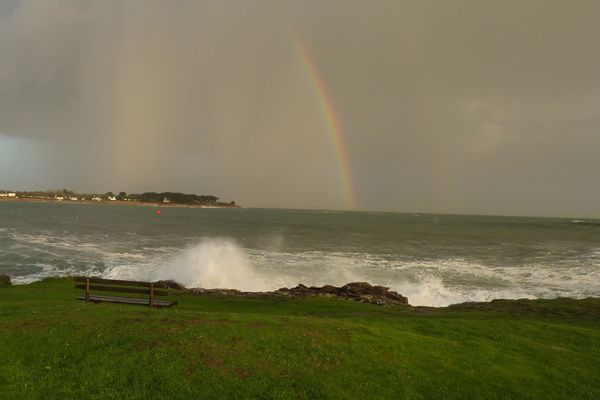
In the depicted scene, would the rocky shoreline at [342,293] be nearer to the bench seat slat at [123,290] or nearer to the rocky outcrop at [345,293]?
the rocky outcrop at [345,293]

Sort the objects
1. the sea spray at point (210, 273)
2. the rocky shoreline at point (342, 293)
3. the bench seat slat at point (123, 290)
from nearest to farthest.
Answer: the bench seat slat at point (123, 290)
the rocky shoreline at point (342, 293)
the sea spray at point (210, 273)

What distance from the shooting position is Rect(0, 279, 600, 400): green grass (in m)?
8.59

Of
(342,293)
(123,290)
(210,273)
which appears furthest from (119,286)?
(210,273)

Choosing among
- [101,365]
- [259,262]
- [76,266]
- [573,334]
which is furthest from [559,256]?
[101,365]

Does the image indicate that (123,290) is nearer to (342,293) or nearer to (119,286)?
(119,286)

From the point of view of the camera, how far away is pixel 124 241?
6278 centimetres


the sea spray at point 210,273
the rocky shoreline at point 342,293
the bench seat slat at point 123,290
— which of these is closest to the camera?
the bench seat slat at point 123,290

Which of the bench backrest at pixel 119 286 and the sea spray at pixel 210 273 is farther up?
the bench backrest at pixel 119 286

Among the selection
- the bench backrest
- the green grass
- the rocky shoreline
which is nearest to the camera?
the green grass

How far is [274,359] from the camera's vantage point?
9.80 m

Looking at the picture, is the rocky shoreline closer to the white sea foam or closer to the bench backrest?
the white sea foam

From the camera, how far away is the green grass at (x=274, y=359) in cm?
859

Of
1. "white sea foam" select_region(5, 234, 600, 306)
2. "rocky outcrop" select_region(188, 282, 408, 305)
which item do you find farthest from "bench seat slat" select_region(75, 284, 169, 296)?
"white sea foam" select_region(5, 234, 600, 306)

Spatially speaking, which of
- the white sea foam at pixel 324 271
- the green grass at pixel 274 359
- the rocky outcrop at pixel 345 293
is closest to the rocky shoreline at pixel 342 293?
the rocky outcrop at pixel 345 293
